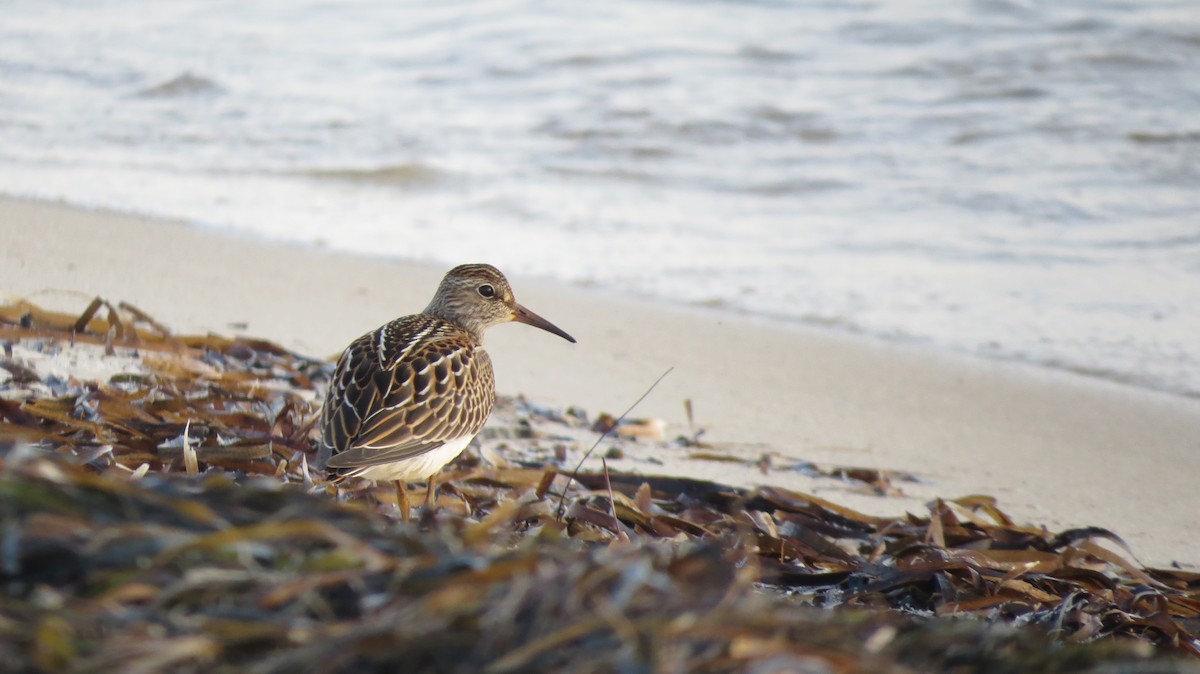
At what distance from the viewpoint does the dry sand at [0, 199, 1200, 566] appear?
13.8 feet

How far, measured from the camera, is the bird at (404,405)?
313 cm

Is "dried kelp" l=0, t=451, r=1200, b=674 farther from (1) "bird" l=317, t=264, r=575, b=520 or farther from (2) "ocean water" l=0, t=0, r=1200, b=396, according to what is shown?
(2) "ocean water" l=0, t=0, r=1200, b=396

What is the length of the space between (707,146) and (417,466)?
254 inches

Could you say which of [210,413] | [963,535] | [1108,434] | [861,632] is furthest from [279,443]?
[1108,434]

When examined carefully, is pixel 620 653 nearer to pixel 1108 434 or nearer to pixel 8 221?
pixel 1108 434

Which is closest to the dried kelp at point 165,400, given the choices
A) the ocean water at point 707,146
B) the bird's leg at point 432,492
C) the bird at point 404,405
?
the bird at point 404,405

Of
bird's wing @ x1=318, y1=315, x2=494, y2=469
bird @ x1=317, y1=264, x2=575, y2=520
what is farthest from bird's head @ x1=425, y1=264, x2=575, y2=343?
bird's wing @ x1=318, y1=315, x2=494, y2=469

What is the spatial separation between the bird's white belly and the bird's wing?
22 mm

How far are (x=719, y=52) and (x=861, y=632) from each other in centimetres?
1024

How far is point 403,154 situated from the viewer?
30.0 feet

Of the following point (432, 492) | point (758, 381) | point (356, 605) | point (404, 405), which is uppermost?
point (356, 605)

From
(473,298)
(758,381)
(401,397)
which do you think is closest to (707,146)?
(758,381)

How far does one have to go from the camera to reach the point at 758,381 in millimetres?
5219

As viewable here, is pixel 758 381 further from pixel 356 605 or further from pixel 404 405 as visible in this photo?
pixel 356 605
